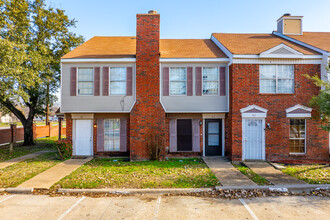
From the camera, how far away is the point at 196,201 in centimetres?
602

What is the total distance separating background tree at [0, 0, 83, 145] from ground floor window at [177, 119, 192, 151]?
954 centimetres

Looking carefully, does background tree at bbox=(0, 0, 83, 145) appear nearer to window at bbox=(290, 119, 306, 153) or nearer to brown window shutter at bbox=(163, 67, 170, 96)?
brown window shutter at bbox=(163, 67, 170, 96)

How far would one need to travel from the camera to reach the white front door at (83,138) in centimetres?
1159

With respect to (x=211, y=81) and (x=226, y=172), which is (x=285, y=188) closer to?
(x=226, y=172)

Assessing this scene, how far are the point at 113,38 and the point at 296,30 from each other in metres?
12.7

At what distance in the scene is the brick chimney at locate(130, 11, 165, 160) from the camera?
10.6 m

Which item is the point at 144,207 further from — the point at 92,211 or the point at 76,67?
the point at 76,67

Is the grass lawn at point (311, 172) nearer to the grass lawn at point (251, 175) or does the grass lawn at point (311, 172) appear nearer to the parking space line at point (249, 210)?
the grass lawn at point (251, 175)

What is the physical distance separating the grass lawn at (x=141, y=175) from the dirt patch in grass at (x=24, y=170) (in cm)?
163

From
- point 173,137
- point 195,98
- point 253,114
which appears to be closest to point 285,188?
point 253,114

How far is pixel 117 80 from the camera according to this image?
1109 cm

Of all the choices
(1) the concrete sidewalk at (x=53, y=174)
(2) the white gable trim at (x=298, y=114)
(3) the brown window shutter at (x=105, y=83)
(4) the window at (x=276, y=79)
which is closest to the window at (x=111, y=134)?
(1) the concrete sidewalk at (x=53, y=174)

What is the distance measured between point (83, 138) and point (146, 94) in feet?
14.8

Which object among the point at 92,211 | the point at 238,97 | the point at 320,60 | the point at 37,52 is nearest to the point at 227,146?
the point at 238,97
